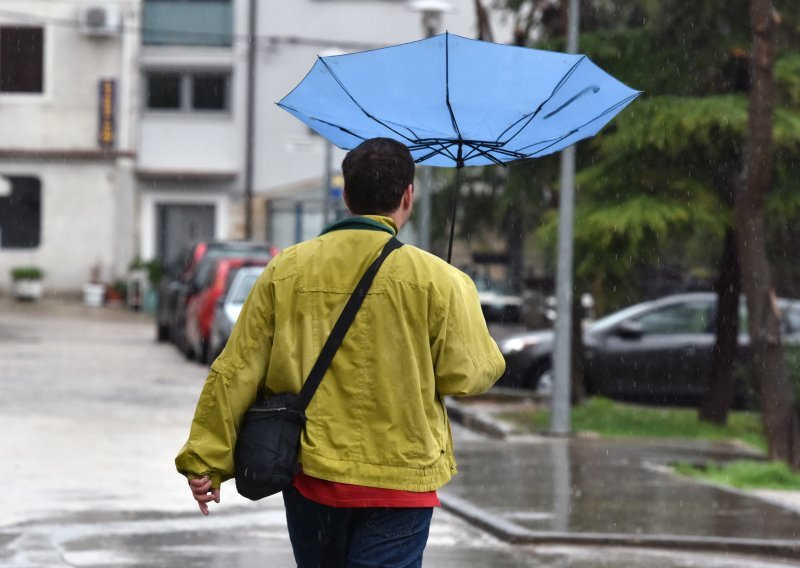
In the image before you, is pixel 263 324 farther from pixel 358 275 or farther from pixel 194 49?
pixel 194 49

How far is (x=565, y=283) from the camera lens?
620 inches

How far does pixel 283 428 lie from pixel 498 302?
80.3 ft

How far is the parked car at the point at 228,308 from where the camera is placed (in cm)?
2025

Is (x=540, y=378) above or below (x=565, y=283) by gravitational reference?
below

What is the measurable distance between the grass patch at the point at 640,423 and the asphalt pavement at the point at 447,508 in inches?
30.1

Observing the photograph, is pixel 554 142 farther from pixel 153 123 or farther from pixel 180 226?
pixel 180 226

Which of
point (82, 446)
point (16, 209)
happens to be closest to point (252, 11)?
point (16, 209)

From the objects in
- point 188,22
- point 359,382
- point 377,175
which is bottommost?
point 359,382

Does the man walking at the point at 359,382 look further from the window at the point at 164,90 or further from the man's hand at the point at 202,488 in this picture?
the window at the point at 164,90

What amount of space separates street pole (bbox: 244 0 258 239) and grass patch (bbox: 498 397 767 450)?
925 inches

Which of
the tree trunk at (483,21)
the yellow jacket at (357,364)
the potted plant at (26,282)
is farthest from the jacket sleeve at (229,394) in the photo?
the potted plant at (26,282)

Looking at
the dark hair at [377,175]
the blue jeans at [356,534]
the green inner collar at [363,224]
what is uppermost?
the dark hair at [377,175]

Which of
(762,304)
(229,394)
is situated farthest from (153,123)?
(229,394)

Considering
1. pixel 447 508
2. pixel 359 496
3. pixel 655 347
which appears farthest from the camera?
pixel 655 347
